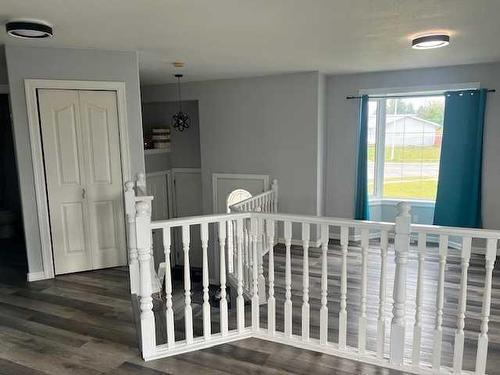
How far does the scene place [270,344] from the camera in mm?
2695

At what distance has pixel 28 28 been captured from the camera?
9.44 ft

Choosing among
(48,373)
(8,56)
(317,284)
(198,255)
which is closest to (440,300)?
(317,284)

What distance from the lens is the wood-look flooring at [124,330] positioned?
2434 mm

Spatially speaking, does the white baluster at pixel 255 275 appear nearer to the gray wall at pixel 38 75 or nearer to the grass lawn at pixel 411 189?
the gray wall at pixel 38 75

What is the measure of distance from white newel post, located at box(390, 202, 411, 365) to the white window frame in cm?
365

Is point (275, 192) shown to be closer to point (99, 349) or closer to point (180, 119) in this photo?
point (180, 119)

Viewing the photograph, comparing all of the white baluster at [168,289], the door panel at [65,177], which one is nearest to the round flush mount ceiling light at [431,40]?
the white baluster at [168,289]

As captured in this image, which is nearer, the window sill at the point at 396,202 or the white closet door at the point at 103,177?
the white closet door at the point at 103,177

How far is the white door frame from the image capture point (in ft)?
11.9

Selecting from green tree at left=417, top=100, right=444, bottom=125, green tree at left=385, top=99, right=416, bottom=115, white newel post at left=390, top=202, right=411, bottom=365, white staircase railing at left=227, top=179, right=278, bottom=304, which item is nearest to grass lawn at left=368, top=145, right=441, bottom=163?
green tree at left=417, top=100, right=444, bottom=125

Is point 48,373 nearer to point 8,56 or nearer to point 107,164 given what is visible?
point 107,164

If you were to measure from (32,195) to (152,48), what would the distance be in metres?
1.88

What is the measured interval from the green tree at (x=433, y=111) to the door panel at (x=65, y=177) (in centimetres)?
459

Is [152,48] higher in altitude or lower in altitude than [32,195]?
higher
